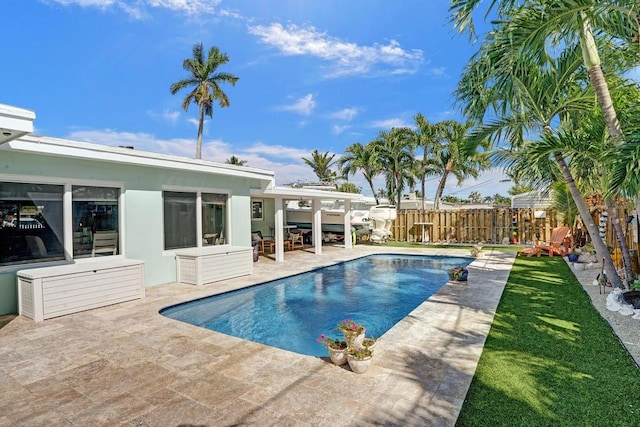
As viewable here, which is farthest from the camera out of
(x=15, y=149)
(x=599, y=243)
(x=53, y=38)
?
(x=53, y=38)

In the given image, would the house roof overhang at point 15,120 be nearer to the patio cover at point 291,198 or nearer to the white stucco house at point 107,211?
the white stucco house at point 107,211

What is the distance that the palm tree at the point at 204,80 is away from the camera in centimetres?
3188

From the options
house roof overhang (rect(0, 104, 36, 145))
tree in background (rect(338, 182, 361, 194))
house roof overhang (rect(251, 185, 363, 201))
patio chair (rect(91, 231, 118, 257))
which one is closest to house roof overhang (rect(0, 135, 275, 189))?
house roof overhang (rect(251, 185, 363, 201))

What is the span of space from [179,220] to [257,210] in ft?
30.7

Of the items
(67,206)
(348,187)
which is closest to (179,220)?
(67,206)

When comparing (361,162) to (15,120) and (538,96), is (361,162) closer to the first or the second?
(538,96)

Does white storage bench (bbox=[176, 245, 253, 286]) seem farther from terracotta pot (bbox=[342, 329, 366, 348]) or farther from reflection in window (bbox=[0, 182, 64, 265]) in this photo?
terracotta pot (bbox=[342, 329, 366, 348])

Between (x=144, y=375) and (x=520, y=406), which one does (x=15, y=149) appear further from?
(x=520, y=406)

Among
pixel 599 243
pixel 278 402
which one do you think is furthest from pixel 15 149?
pixel 599 243

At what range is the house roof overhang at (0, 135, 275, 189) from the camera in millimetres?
6789

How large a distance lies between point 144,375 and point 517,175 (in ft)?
28.3

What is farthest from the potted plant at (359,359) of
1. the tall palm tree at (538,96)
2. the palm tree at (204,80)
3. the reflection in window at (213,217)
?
the palm tree at (204,80)

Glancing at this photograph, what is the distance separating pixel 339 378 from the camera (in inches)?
165

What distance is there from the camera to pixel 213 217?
446 inches
